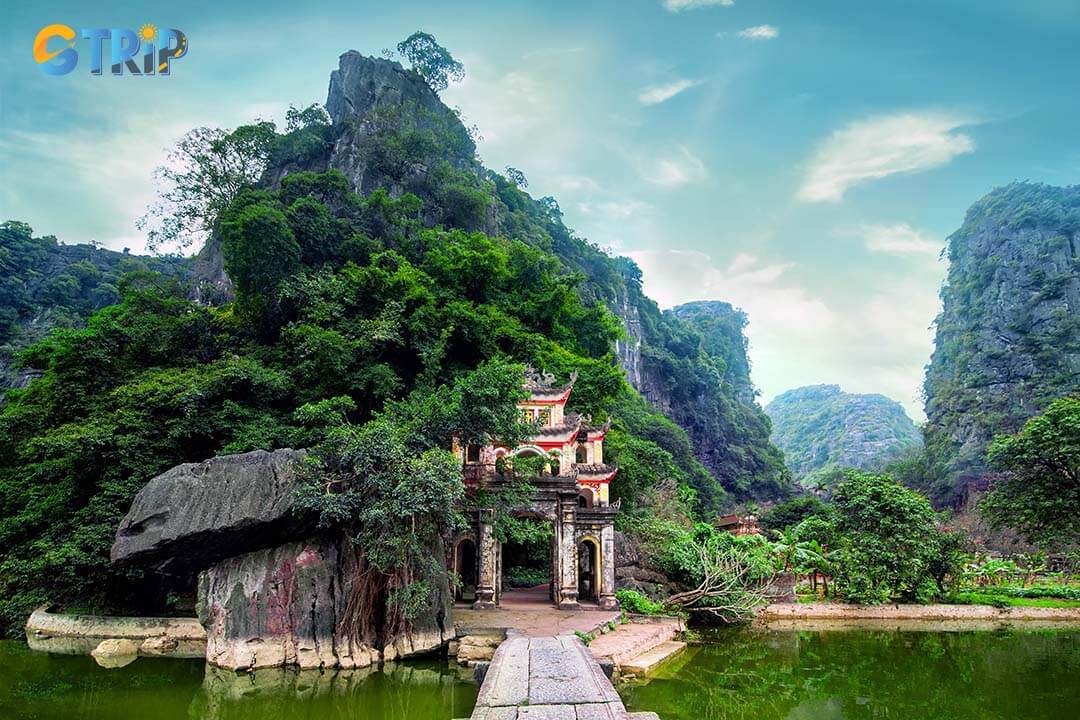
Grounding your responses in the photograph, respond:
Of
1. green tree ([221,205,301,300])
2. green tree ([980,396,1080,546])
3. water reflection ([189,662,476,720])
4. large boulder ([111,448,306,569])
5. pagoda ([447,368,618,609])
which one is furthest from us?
green tree ([221,205,301,300])

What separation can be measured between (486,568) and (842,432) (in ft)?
276

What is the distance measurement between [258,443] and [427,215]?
62.5ft

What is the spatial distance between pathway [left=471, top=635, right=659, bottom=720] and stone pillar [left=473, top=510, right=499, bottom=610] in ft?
20.2

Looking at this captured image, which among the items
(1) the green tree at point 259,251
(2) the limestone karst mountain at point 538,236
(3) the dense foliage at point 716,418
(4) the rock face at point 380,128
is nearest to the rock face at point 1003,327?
(3) the dense foliage at point 716,418

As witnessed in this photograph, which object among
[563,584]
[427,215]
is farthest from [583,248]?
[563,584]

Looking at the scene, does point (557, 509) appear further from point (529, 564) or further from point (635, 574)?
point (529, 564)

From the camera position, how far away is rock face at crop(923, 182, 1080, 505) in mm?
39594

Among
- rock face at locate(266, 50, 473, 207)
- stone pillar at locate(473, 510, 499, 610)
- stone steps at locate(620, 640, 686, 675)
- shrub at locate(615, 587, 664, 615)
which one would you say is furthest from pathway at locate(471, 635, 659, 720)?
rock face at locate(266, 50, 473, 207)

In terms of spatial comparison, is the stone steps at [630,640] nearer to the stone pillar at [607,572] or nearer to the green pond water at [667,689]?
the green pond water at [667,689]

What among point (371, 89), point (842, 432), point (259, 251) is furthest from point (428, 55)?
point (842, 432)

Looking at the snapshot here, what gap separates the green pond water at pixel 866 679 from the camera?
9836mm

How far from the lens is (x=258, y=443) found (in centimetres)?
1697

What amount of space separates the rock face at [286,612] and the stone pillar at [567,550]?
4.89m

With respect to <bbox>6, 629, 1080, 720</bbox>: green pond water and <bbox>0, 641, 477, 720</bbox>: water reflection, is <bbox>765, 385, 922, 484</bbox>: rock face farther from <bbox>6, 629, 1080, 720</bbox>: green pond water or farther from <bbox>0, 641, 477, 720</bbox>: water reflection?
<bbox>0, 641, 477, 720</bbox>: water reflection
